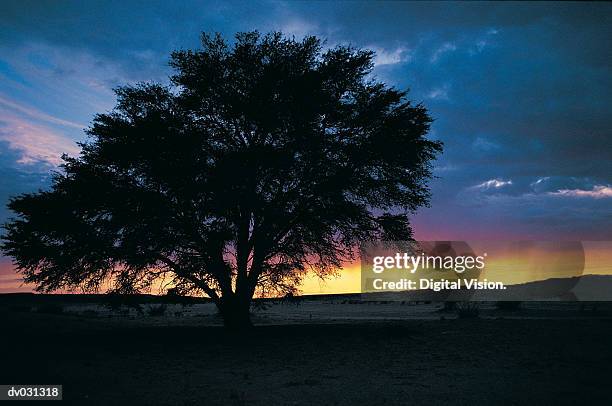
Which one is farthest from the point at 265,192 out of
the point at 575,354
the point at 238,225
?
the point at 575,354

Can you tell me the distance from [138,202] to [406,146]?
12.3 m

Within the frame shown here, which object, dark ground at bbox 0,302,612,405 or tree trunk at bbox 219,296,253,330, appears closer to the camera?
dark ground at bbox 0,302,612,405

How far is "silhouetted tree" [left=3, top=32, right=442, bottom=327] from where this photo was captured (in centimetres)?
1970

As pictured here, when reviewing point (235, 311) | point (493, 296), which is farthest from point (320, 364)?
point (493, 296)

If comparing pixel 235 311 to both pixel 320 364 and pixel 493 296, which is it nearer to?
pixel 320 364

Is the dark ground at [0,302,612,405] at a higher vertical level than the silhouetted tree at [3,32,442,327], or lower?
lower

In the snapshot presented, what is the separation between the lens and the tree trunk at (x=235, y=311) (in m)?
21.7

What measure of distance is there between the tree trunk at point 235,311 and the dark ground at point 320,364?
680 mm

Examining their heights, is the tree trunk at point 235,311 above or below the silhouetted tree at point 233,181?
below

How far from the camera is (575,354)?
1584 centimetres

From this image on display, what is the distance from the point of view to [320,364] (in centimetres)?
1525

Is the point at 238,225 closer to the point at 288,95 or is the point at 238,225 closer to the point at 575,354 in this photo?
the point at 288,95

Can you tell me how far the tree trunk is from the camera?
71.2ft

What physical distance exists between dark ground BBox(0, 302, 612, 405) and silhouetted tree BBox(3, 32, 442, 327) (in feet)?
10.4
